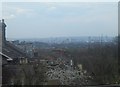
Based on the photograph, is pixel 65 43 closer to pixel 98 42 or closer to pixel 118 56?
pixel 98 42

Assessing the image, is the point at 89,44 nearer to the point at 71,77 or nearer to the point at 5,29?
the point at 71,77

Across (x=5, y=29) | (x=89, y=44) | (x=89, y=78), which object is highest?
(x=5, y=29)

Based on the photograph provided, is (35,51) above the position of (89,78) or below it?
above

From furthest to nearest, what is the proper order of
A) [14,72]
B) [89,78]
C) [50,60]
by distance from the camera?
[89,78]
[50,60]
[14,72]

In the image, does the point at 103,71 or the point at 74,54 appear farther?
the point at 103,71

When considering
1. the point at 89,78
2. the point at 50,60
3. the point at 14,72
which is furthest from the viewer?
the point at 89,78

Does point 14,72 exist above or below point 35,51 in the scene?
below

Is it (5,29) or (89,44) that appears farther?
(89,44)

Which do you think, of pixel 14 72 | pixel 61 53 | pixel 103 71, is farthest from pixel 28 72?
pixel 103 71

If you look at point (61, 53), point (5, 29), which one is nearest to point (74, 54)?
point (61, 53)
